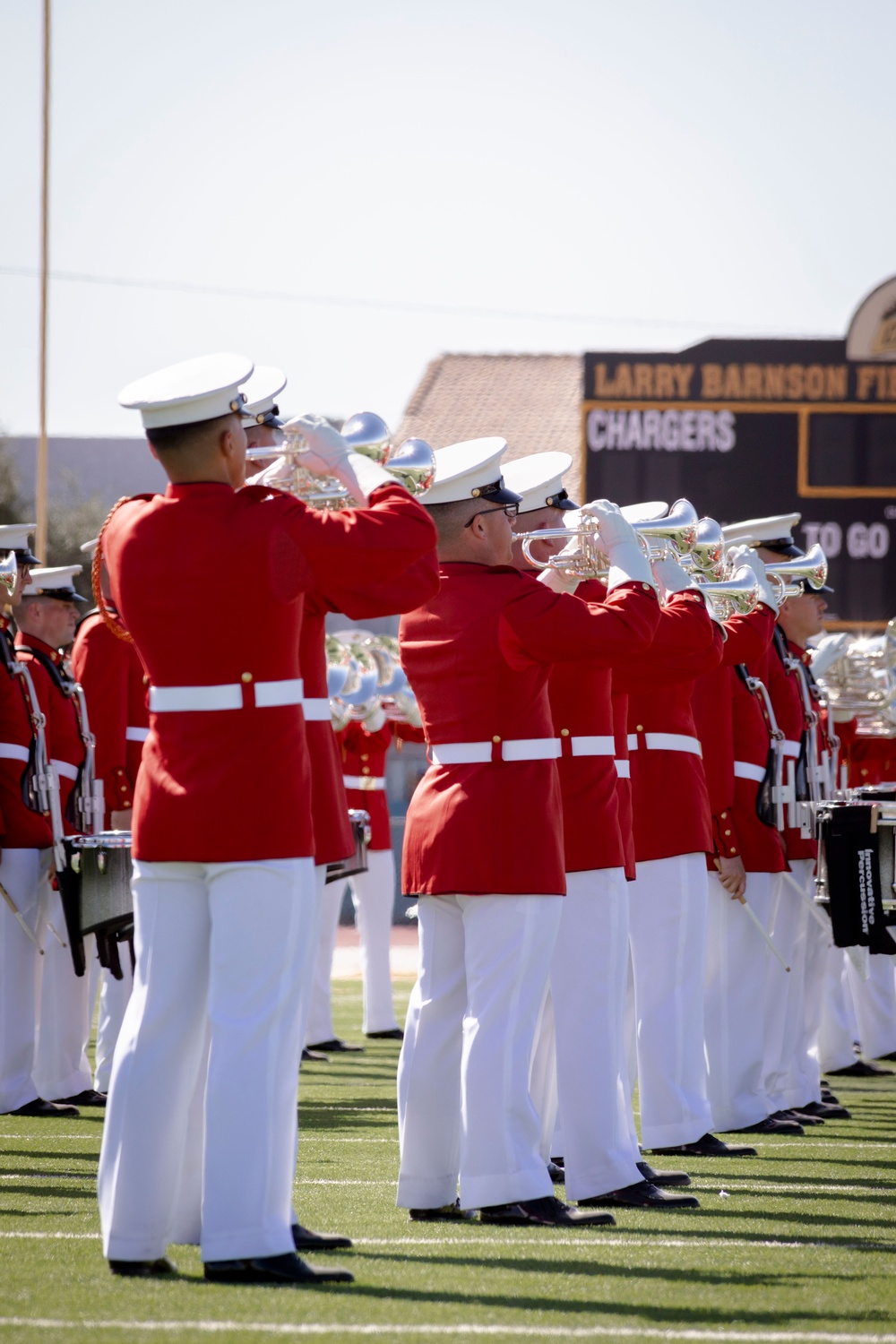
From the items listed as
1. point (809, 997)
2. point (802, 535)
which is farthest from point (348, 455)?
point (802, 535)

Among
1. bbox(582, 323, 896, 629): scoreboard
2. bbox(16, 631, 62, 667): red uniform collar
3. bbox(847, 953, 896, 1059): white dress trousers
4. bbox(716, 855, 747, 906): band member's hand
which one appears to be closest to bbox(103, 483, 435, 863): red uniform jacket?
bbox(716, 855, 747, 906): band member's hand

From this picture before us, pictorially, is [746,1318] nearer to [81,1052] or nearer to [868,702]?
[81,1052]

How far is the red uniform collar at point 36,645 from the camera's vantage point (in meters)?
8.94

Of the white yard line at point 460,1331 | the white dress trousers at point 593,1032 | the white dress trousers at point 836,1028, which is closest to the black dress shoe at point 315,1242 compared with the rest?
the white yard line at point 460,1331

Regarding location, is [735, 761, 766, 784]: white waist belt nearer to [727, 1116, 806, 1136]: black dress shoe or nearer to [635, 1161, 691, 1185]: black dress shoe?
[727, 1116, 806, 1136]: black dress shoe

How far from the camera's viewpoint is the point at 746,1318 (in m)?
4.21

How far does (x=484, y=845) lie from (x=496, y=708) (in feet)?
1.26

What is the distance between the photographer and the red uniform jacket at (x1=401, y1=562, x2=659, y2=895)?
215 inches

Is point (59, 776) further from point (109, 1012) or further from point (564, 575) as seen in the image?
point (564, 575)

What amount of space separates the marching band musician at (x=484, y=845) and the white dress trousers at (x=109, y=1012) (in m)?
2.99

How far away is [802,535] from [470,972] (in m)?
14.6

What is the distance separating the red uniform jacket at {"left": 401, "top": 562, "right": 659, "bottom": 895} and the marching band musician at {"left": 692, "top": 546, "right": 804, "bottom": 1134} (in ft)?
8.10

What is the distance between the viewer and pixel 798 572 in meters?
8.38

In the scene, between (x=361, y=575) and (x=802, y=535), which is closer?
(x=361, y=575)
